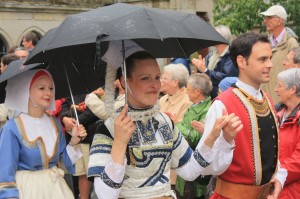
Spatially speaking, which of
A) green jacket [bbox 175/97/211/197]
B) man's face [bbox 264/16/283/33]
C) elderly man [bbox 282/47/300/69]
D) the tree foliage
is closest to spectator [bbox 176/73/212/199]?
green jacket [bbox 175/97/211/197]

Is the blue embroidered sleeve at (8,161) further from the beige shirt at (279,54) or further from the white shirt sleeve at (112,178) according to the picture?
the beige shirt at (279,54)

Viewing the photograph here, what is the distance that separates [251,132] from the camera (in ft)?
13.8

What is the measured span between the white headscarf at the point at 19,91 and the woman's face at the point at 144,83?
51.6 inches

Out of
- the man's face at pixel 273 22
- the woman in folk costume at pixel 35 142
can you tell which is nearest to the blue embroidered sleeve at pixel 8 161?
the woman in folk costume at pixel 35 142

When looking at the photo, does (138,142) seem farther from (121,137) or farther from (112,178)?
(112,178)

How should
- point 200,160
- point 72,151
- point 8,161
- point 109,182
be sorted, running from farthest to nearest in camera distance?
1. point 72,151
2. point 8,161
3. point 200,160
4. point 109,182

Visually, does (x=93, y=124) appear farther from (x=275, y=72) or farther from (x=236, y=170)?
(x=236, y=170)

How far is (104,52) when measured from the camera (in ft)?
12.3

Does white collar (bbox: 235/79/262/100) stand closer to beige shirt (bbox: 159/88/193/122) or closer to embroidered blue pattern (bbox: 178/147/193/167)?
embroidered blue pattern (bbox: 178/147/193/167)

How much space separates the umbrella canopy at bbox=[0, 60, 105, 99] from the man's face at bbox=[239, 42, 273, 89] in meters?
1.12

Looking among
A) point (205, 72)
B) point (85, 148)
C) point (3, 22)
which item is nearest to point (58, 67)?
point (205, 72)

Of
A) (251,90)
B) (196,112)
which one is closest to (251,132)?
(251,90)

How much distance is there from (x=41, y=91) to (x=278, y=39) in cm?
427

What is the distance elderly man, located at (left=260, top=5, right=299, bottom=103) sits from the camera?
792cm
